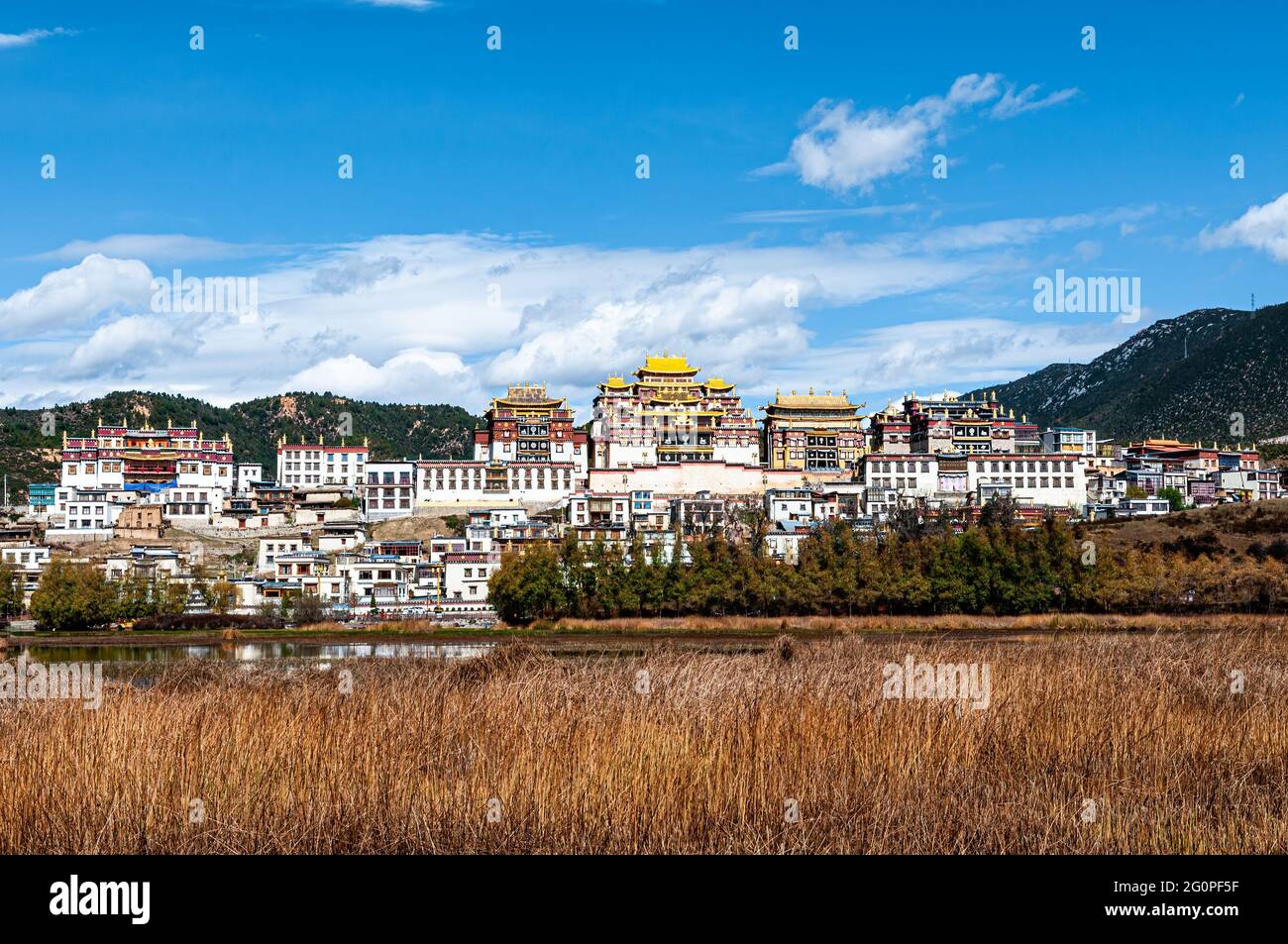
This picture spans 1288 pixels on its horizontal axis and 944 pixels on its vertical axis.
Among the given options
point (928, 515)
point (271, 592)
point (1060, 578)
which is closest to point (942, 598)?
point (1060, 578)

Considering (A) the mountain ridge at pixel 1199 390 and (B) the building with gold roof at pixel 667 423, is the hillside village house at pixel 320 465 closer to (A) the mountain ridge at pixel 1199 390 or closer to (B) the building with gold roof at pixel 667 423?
(B) the building with gold roof at pixel 667 423

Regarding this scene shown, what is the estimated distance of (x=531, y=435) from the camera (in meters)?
76.9

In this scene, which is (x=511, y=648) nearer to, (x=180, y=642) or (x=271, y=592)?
(x=180, y=642)

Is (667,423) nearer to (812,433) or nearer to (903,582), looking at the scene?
(812,433)

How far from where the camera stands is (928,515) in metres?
61.5

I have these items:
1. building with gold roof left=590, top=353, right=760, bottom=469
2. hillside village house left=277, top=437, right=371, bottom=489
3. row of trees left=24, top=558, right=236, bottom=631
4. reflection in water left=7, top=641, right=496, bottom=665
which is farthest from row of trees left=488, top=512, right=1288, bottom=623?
hillside village house left=277, top=437, right=371, bottom=489

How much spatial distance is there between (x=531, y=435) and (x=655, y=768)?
6824 cm

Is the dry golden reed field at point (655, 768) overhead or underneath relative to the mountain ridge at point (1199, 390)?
underneath

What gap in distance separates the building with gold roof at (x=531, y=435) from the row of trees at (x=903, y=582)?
97.0 ft

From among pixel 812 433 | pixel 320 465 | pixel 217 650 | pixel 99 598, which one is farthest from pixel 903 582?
pixel 320 465

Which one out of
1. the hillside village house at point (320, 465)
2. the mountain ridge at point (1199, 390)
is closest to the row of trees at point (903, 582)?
the hillside village house at point (320, 465)

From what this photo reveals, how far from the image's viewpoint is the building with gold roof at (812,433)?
77.2 meters

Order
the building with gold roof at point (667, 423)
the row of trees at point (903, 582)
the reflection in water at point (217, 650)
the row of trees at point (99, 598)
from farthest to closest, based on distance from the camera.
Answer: the building with gold roof at point (667, 423) → the row of trees at point (99, 598) → the row of trees at point (903, 582) → the reflection in water at point (217, 650)
